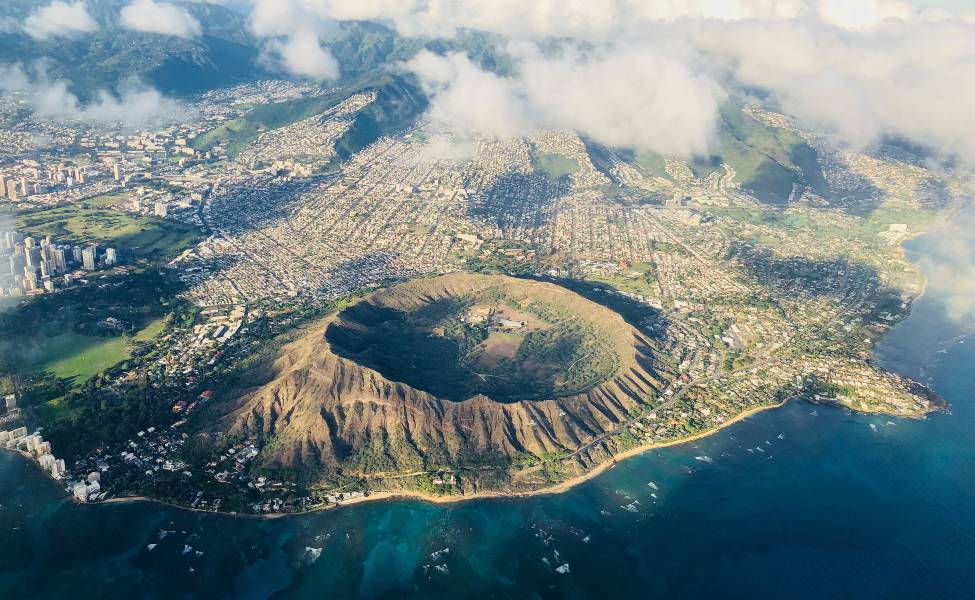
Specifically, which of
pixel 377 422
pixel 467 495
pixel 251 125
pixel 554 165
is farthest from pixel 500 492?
pixel 251 125

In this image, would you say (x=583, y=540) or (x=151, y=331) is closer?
(x=583, y=540)

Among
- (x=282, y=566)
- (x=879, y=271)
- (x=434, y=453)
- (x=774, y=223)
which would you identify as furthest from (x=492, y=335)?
(x=774, y=223)

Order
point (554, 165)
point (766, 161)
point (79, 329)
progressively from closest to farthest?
point (79, 329), point (554, 165), point (766, 161)

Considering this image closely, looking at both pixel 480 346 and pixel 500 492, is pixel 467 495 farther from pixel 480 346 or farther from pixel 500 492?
pixel 480 346

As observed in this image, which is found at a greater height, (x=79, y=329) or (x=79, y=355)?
(x=79, y=355)

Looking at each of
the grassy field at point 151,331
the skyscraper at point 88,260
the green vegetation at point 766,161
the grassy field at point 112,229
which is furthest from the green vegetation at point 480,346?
the green vegetation at point 766,161

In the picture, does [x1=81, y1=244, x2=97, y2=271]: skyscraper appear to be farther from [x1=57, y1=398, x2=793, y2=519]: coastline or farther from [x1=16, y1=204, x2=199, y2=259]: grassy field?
[x1=57, y1=398, x2=793, y2=519]: coastline
